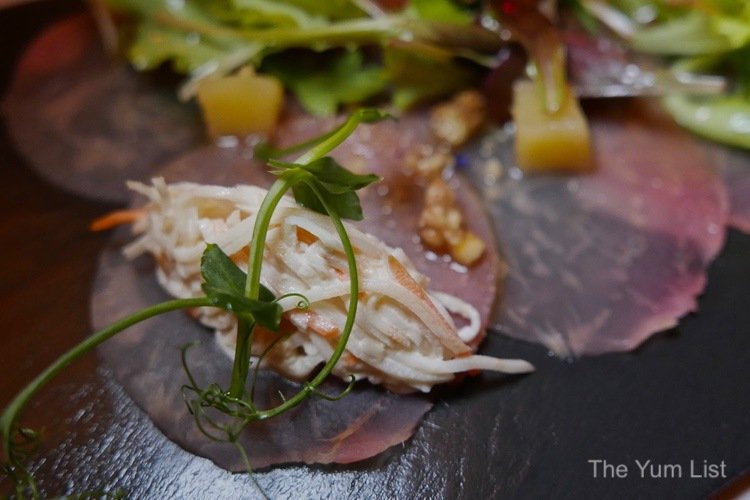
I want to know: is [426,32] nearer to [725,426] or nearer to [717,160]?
[717,160]

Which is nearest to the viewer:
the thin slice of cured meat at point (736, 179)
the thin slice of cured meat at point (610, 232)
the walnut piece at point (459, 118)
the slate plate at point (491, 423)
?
the slate plate at point (491, 423)

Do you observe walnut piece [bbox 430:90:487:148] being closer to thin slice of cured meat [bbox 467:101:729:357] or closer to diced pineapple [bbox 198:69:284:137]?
thin slice of cured meat [bbox 467:101:729:357]

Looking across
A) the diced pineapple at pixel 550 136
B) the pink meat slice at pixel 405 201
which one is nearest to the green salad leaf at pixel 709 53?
the diced pineapple at pixel 550 136

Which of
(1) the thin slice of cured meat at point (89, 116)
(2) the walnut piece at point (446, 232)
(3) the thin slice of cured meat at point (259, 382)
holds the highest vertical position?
(2) the walnut piece at point (446, 232)

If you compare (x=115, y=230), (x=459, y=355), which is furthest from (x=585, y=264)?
(x=115, y=230)

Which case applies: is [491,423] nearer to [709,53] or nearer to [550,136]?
[550,136]

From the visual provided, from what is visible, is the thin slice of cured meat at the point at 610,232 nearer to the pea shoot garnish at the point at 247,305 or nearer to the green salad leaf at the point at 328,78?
the green salad leaf at the point at 328,78

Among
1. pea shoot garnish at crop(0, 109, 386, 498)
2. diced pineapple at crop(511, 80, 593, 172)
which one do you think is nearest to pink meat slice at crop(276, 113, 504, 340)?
diced pineapple at crop(511, 80, 593, 172)
